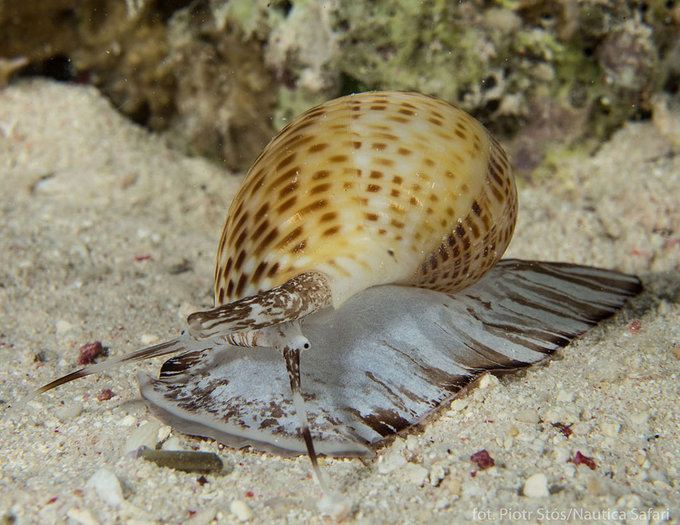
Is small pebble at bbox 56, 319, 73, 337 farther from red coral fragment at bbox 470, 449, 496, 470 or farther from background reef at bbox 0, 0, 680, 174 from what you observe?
red coral fragment at bbox 470, 449, 496, 470

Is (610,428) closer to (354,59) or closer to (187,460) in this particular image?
(187,460)

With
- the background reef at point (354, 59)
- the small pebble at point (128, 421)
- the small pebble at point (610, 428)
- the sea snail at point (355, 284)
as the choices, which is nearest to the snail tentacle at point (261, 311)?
the sea snail at point (355, 284)

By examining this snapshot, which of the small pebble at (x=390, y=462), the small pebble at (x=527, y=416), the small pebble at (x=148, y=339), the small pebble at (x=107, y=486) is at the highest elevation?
the small pebble at (x=527, y=416)

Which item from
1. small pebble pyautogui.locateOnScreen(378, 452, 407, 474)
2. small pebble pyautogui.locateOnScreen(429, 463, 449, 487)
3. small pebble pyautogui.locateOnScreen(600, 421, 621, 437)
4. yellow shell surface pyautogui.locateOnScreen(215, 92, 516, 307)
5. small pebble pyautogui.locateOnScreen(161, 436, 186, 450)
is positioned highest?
yellow shell surface pyautogui.locateOnScreen(215, 92, 516, 307)

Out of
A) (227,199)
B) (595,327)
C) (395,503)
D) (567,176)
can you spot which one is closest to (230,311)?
(395,503)

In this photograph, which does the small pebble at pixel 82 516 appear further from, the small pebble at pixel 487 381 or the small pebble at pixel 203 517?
the small pebble at pixel 487 381

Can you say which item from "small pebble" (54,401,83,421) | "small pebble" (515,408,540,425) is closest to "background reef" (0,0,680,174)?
"small pebble" (515,408,540,425)
